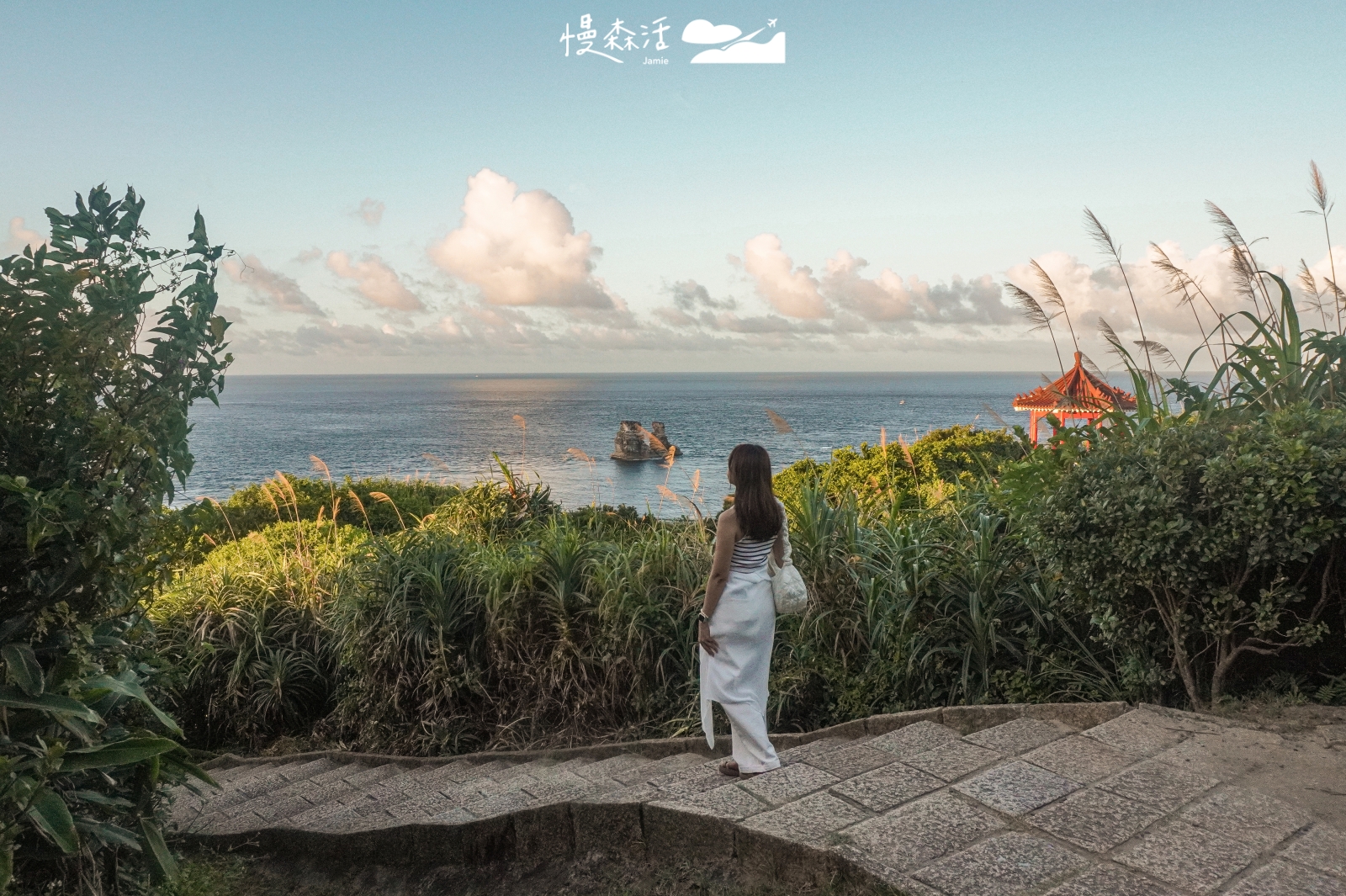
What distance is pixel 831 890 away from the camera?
117 inches

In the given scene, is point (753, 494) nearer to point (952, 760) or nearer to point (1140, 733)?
point (952, 760)

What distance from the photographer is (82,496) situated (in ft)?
9.68

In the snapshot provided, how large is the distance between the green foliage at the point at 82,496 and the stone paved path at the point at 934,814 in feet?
4.80

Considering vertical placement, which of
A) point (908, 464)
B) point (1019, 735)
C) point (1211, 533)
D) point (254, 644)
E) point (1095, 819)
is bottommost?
point (254, 644)

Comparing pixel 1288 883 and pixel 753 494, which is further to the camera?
pixel 753 494

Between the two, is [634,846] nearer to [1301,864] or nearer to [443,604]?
[1301,864]

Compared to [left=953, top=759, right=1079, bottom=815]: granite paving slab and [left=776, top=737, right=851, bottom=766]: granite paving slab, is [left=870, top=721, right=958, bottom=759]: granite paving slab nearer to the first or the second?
[left=776, top=737, right=851, bottom=766]: granite paving slab

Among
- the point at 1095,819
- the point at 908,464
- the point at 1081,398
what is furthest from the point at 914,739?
the point at 908,464

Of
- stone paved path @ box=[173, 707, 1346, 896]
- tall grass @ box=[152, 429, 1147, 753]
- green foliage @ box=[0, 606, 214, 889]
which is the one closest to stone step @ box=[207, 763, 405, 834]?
stone paved path @ box=[173, 707, 1346, 896]

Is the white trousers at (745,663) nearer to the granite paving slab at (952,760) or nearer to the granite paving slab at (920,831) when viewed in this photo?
the granite paving slab at (952,760)

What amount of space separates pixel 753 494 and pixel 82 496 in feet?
8.50

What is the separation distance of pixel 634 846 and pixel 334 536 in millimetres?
6657

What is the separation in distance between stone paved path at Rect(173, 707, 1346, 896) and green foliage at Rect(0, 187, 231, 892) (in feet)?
4.80

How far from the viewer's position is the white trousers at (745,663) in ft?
14.2
